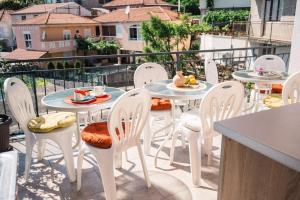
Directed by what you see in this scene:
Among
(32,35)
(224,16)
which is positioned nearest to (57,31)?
(32,35)

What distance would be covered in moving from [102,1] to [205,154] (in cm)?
3026

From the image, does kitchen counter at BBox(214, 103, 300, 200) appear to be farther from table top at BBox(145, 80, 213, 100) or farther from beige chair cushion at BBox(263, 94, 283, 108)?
beige chair cushion at BBox(263, 94, 283, 108)

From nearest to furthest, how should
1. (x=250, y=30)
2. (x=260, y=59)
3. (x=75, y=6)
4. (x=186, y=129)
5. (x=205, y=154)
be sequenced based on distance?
(x=186, y=129)
(x=205, y=154)
(x=260, y=59)
(x=250, y=30)
(x=75, y=6)

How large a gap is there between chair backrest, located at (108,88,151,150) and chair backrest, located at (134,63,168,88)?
1.18 m

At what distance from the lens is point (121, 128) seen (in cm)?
199

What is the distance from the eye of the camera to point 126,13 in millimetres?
19531

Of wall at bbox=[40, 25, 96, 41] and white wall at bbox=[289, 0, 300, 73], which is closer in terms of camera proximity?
white wall at bbox=[289, 0, 300, 73]

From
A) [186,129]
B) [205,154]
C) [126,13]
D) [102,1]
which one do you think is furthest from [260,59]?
[102,1]

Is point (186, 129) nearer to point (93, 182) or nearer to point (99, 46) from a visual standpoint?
point (93, 182)

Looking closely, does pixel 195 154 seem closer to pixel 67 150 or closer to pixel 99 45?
pixel 67 150

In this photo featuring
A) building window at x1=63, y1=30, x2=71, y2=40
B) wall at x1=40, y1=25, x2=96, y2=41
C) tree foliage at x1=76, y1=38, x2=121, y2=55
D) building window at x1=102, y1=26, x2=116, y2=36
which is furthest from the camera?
building window at x1=102, y1=26, x2=116, y2=36

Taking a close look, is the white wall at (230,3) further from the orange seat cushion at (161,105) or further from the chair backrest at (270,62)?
the orange seat cushion at (161,105)

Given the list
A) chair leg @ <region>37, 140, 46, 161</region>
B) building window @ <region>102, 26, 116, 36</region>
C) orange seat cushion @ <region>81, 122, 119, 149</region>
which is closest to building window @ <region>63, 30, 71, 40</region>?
building window @ <region>102, 26, 116, 36</region>

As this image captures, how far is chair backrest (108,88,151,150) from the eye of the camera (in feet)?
6.25
